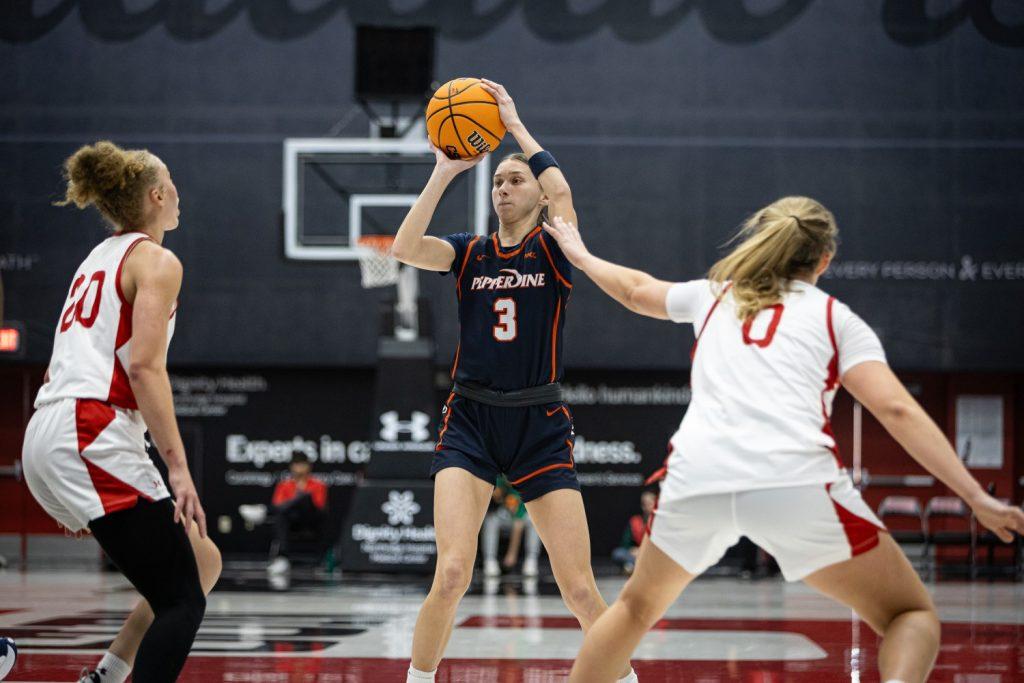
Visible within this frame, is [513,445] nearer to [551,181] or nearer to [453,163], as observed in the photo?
[551,181]

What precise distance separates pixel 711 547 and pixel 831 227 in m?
0.98

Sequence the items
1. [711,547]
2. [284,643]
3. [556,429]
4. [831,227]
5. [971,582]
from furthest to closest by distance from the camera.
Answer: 1. [971,582]
2. [284,643]
3. [556,429]
4. [831,227]
5. [711,547]

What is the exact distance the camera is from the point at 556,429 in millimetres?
4559

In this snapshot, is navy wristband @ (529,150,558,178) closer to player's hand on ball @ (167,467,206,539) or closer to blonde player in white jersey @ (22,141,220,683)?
blonde player in white jersey @ (22,141,220,683)

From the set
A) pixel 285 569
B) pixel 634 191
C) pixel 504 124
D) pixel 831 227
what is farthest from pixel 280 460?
pixel 831 227

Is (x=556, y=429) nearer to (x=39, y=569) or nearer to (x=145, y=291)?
(x=145, y=291)

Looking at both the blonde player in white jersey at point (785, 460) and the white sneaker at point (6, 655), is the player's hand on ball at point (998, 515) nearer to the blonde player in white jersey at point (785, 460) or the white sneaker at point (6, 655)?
the blonde player in white jersey at point (785, 460)

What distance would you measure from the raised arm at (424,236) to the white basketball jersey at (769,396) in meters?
1.50

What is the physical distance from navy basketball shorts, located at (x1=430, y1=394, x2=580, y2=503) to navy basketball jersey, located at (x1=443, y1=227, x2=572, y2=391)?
0.11 metres

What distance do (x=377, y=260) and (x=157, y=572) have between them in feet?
37.1

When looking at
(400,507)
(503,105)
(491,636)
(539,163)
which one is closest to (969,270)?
(400,507)

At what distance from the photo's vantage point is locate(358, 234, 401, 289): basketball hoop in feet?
47.5

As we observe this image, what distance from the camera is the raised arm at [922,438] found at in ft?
9.96

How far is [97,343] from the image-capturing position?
3.66 m
